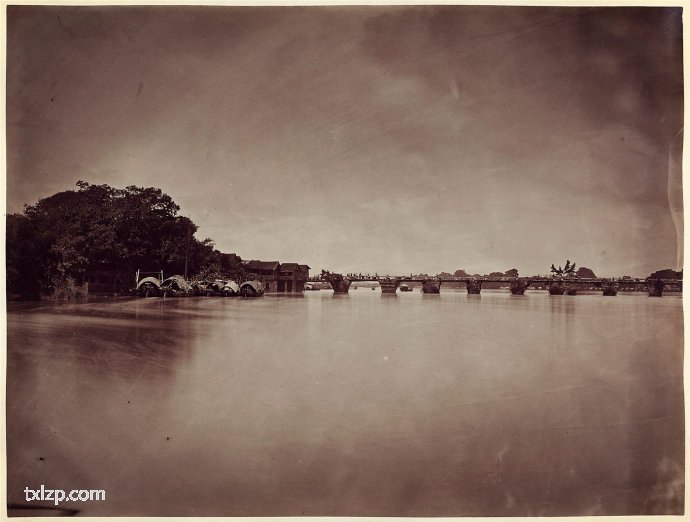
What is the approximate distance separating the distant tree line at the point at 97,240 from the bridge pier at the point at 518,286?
2.74 metres

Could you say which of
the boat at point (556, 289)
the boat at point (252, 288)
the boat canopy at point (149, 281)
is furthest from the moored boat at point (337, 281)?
the boat at point (556, 289)

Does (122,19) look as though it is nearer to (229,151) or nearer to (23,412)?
(229,151)

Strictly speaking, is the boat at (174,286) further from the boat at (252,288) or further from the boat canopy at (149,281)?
the boat at (252,288)

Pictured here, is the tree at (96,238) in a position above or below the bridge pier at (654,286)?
above

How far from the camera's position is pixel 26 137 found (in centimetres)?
310

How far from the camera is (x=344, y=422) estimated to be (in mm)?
2867

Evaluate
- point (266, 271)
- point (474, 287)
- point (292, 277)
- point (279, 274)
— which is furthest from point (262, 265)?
point (474, 287)

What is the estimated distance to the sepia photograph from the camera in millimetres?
2762

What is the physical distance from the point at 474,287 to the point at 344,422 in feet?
7.53

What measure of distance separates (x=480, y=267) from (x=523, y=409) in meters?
1.21

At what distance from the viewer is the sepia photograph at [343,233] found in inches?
109

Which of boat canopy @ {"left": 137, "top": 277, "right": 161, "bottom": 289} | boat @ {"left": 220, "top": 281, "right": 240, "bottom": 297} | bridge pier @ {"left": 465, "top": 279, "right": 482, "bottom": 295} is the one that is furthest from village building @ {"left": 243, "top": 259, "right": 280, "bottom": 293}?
bridge pier @ {"left": 465, "top": 279, "right": 482, "bottom": 295}

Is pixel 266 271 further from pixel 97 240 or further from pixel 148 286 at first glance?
pixel 97 240

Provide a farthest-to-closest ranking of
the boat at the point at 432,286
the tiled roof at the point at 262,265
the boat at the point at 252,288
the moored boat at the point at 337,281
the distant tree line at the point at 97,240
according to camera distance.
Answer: the boat at the point at 252,288 → the boat at the point at 432,286 → the moored boat at the point at 337,281 → the tiled roof at the point at 262,265 → the distant tree line at the point at 97,240
